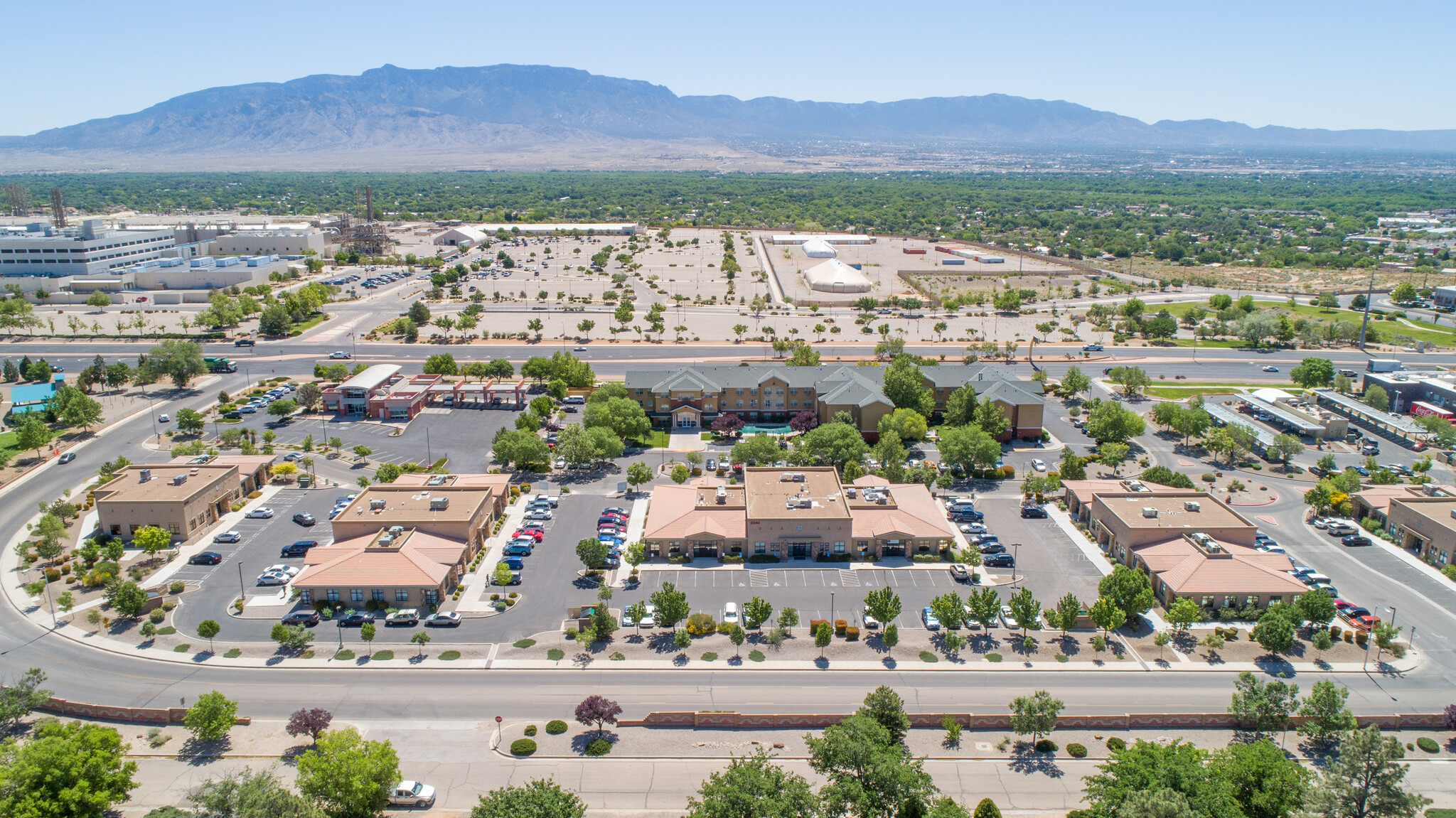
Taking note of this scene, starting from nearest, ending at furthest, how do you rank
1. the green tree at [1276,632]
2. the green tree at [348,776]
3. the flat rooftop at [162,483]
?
the green tree at [348,776], the green tree at [1276,632], the flat rooftop at [162,483]

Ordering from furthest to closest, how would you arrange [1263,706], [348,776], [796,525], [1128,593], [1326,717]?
[796,525] → [1128,593] → [1263,706] → [1326,717] → [348,776]

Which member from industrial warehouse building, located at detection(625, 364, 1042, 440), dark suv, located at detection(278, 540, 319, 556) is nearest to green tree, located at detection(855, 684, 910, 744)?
dark suv, located at detection(278, 540, 319, 556)

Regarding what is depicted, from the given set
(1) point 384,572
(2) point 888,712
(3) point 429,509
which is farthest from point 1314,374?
(1) point 384,572

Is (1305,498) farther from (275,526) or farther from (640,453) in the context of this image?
(275,526)

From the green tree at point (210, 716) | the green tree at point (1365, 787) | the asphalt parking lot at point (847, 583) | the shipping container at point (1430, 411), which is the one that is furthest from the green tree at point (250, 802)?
the shipping container at point (1430, 411)

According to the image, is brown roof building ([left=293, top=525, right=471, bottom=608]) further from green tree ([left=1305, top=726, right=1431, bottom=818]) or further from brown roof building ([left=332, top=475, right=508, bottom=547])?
green tree ([left=1305, top=726, right=1431, bottom=818])

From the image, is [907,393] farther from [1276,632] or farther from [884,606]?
[1276,632]

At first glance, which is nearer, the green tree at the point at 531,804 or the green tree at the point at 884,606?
the green tree at the point at 531,804

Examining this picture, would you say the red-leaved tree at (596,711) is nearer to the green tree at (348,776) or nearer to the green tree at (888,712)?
the green tree at (348,776)
